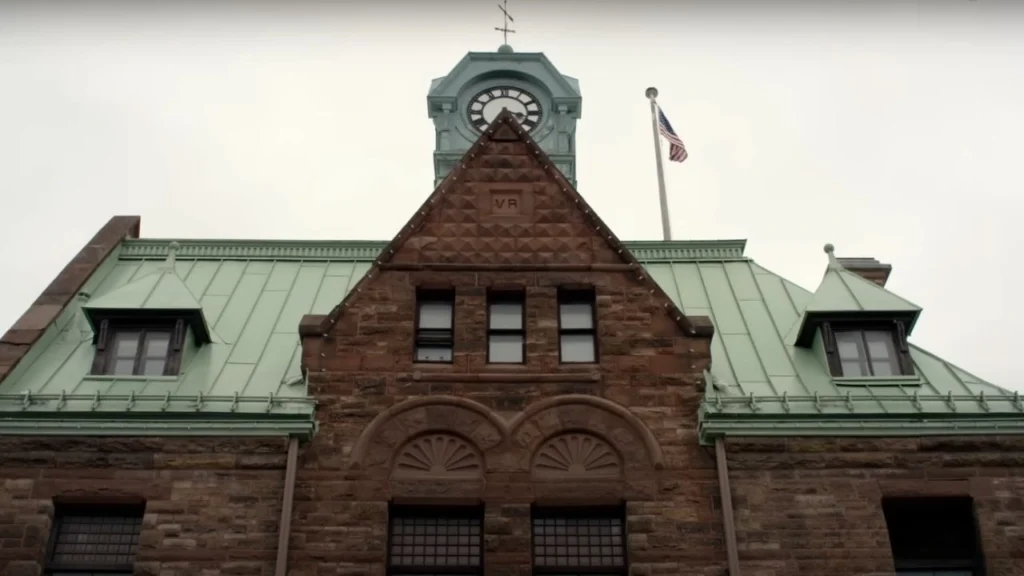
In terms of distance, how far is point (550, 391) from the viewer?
25328 mm

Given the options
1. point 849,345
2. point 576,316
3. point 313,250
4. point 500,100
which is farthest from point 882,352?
point 500,100

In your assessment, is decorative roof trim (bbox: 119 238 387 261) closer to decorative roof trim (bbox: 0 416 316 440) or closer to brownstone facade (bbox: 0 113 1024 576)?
brownstone facade (bbox: 0 113 1024 576)

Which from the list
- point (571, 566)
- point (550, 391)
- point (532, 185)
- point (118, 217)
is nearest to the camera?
point (571, 566)

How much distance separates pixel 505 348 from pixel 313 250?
989cm

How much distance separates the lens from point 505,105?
41.1 meters

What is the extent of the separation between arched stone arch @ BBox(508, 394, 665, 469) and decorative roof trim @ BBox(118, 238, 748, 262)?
30.6 feet

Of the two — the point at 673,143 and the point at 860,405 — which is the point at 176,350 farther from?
the point at 673,143

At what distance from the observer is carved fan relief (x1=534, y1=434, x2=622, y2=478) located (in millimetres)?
24469

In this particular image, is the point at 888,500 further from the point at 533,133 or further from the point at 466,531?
the point at 533,133

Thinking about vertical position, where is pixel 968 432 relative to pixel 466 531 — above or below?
above

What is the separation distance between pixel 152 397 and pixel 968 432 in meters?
14.9

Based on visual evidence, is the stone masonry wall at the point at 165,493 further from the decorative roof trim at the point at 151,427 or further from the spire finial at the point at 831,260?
the spire finial at the point at 831,260

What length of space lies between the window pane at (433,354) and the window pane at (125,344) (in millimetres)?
5922

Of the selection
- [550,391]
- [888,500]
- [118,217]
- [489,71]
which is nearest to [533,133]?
[489,71]
